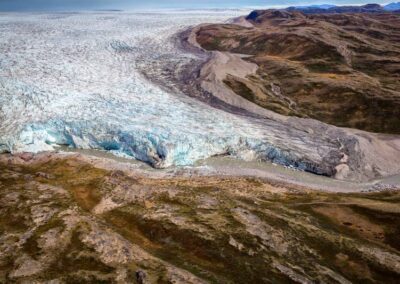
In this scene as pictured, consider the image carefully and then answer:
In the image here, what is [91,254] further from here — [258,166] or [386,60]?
[386,60]

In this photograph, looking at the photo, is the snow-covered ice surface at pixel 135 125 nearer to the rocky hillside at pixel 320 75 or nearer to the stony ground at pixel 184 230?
the stony ground at pixel 184 230

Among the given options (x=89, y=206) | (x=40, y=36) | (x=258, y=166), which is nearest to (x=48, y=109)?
(x=89, y=206)

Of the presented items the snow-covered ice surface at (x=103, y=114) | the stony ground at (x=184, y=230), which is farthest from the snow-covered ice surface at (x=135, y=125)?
the stony ground at (x=184, y=230)

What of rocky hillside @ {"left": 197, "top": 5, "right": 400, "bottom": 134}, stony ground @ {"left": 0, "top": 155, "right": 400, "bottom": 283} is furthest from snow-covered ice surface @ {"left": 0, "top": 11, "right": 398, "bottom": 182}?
rocky hillside @ {"left": 197, "top": 5, "right": 400, "bottom": 134}

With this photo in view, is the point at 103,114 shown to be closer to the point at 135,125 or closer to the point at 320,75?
the point at 135,125

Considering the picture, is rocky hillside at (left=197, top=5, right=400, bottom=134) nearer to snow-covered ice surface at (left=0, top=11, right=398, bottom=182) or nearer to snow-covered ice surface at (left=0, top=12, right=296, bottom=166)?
snow-covered ice surface at (left=0, top=11, right=398, bottom=182)

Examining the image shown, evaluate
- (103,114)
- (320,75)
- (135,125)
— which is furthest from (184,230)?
(320,75)
